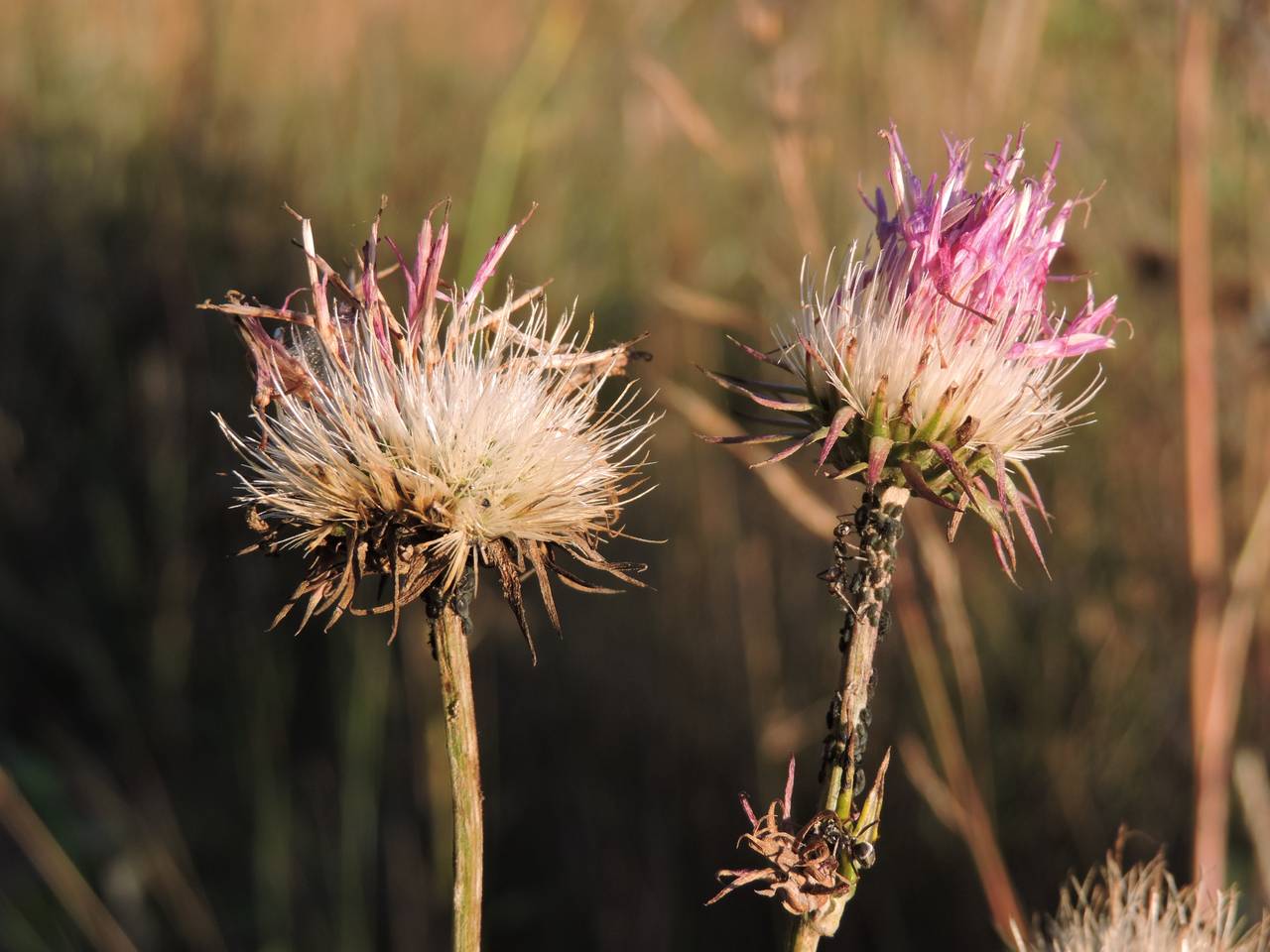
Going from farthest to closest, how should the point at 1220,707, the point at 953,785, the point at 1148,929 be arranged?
the point at 953,785
the point at 1220,707
the point at 1148,929

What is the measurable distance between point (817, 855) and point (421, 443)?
1.80ft

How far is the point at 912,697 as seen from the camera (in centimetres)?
383

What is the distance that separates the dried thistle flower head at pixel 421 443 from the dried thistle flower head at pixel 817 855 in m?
0.30

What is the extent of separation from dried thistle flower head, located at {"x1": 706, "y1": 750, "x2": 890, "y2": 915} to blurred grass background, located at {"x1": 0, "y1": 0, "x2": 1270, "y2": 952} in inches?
60.0

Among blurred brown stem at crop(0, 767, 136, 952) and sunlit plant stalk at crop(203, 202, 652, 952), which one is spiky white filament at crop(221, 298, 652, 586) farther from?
blurred brown stem at crop(0, 767, 136, 952)

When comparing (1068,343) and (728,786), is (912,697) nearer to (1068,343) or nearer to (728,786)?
(728,786)

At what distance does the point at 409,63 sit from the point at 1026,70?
151 inches

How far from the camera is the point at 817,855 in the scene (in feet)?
3.51

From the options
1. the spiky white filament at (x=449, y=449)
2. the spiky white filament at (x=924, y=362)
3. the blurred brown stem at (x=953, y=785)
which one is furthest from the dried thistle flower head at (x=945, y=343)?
the blurred brown stem at (x=953, y=785)

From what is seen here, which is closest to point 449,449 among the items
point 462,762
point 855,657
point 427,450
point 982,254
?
point 427,450

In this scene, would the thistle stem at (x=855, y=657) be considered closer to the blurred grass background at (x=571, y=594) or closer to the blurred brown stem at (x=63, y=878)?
the blurred grass background at (x=571, y=594)

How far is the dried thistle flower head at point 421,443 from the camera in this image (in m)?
1.22

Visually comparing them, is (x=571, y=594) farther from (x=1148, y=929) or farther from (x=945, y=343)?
(x=945, y=343)

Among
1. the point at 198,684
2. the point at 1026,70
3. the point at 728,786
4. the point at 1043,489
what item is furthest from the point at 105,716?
the point at 1026,70
